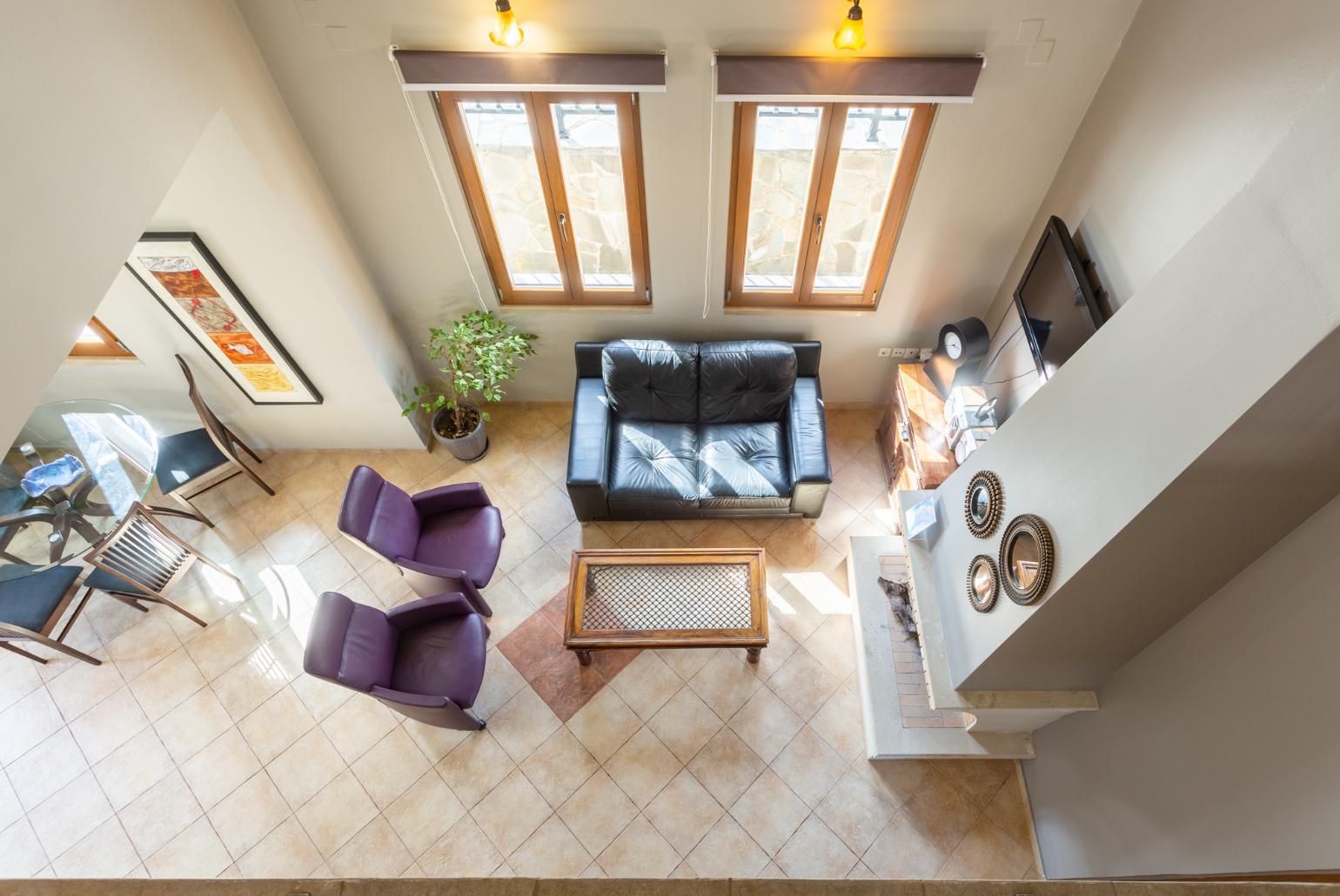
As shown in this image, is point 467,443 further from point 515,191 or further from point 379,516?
point 515,191

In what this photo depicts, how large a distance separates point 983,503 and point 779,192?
7.11ft

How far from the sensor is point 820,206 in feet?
13.5

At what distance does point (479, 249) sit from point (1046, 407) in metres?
3.37

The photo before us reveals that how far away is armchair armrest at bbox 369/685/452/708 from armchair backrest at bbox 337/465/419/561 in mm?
822

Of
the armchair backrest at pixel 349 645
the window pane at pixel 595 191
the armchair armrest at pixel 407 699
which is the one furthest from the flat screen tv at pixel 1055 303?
the armchair backrest at pixel 349 645

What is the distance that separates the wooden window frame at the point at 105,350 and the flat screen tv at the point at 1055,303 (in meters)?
5.61

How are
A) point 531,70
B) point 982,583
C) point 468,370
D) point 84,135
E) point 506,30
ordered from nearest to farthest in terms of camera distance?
point 84,135 → point 506,30 → point 982,583 → point 531,70 → point 468,370

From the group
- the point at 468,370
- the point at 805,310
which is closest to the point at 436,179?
the point at 468,370

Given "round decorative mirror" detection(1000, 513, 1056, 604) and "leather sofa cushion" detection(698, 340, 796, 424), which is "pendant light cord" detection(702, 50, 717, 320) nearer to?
"leather sofa cushion" detection(698, 340, 796, 424)

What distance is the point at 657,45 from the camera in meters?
3.30

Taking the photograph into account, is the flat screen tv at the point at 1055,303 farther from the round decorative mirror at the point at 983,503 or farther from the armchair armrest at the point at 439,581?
the armchair armrest at the point at 439,581

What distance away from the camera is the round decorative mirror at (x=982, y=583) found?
2982 millimetres

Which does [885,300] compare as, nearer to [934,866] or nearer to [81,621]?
[934,866]

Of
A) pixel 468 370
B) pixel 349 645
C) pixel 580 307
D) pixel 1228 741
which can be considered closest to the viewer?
pixel 1228 741
